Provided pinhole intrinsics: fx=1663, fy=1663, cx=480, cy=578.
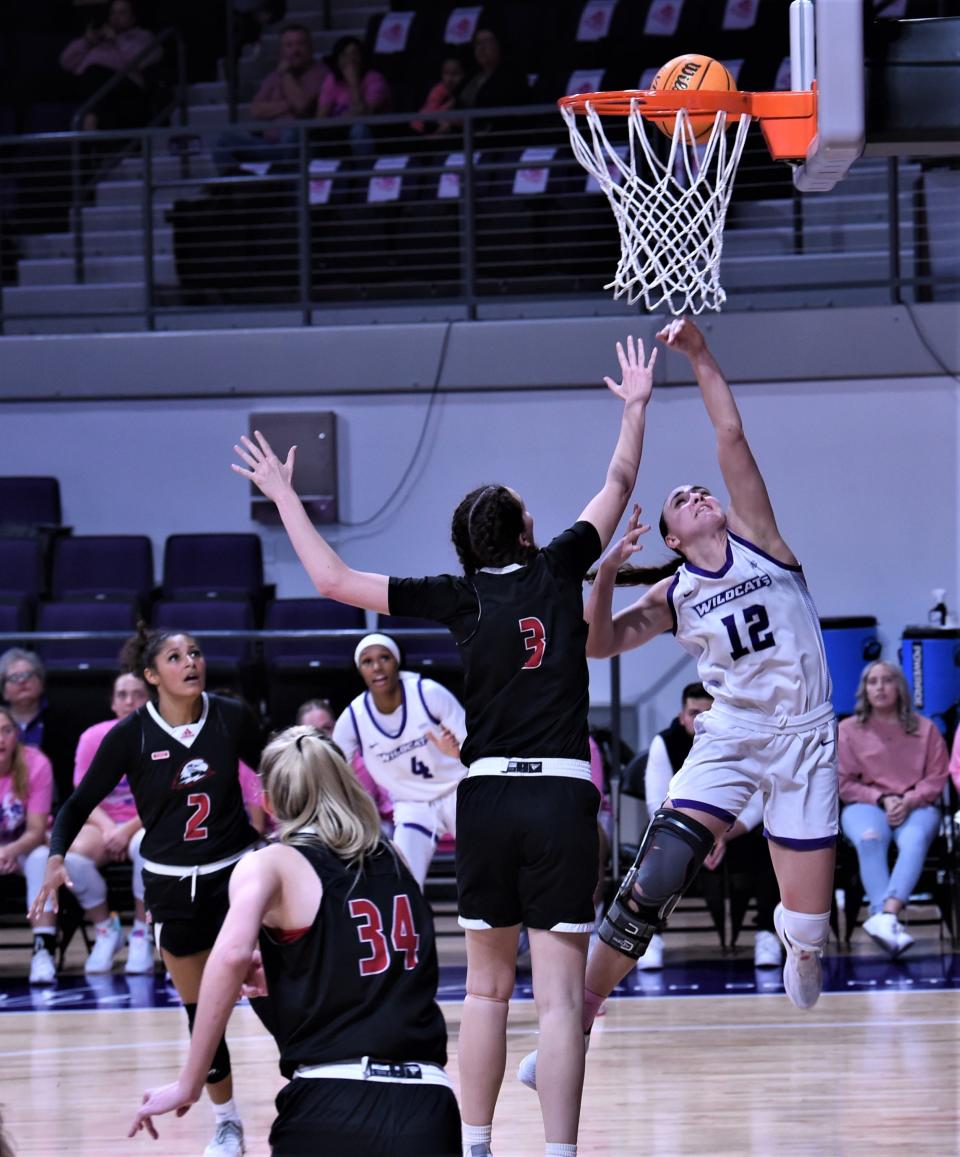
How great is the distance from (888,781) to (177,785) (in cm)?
446

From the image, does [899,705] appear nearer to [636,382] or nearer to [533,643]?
[636,382]

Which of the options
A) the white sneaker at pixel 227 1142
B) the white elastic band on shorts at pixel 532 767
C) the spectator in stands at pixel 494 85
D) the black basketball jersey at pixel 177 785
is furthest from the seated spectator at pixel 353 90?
the white elastic band on shorts at pixel 532 767

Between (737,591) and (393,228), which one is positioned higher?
(393,228)

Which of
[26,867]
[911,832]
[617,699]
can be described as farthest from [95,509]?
[911,832]

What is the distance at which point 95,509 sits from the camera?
12.3 metres

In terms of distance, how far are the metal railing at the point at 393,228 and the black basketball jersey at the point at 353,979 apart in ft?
26.2

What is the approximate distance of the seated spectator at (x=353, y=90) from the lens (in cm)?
1293

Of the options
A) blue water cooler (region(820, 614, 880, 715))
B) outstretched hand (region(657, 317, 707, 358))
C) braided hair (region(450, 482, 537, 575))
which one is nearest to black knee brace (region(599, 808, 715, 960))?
braided hair (region(450, 482, 537, 575))

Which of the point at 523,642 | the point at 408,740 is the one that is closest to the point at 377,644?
the point at 408,740

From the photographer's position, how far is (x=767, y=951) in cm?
845

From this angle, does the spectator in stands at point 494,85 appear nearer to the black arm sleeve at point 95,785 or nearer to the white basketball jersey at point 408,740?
the white basketball jersey at point 408,740

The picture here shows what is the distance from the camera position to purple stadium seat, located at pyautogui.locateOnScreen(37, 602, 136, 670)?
1048 cm

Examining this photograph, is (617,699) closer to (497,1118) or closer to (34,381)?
(497,1118)

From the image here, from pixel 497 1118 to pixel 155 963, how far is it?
3662 millimetres
